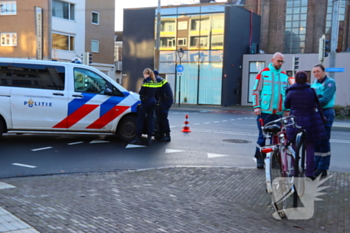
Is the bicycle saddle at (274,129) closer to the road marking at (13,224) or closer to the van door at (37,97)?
the road marking at (13,224)

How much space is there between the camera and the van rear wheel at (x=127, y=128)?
9875 millimetres

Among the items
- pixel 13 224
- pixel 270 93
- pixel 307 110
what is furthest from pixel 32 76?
pixel 307 110

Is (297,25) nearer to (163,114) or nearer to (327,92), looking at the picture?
(163,114)

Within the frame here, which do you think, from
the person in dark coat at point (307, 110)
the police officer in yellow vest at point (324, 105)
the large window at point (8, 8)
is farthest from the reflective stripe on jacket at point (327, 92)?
the large window at point (8, 8)

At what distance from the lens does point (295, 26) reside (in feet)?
143

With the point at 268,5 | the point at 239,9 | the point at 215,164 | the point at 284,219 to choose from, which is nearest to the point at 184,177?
the point at 215,164

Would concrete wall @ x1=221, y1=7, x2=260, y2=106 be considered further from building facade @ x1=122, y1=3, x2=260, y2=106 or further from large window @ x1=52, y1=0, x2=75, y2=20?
large window @ x1=52, y1=0, x2=75, y2=20

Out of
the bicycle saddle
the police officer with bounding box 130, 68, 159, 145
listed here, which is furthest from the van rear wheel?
the bicycle saddle

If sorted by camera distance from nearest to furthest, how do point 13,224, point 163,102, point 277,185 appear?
1. point 13,224
2. point 277,185
3. point 163,102

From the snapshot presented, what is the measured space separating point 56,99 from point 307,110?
5.96 meters

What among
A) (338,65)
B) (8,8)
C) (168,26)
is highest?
(8,8)

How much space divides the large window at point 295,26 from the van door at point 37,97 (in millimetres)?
38333

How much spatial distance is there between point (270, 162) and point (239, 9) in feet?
107

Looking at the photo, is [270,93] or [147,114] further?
[147,114]
